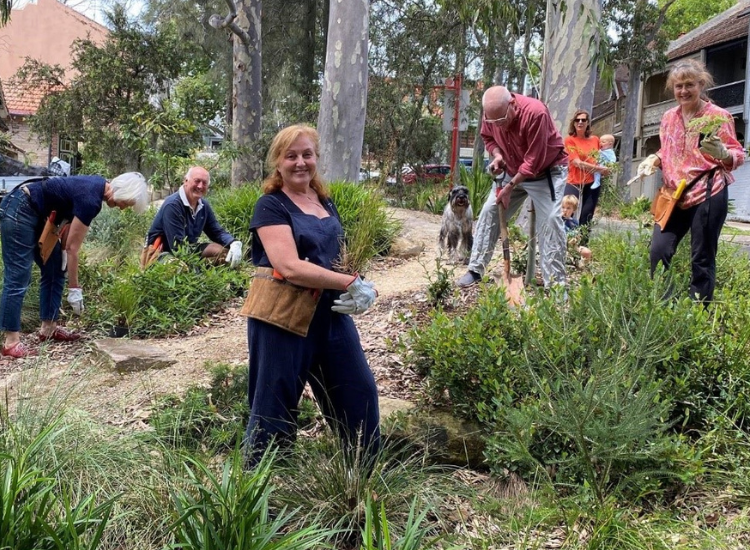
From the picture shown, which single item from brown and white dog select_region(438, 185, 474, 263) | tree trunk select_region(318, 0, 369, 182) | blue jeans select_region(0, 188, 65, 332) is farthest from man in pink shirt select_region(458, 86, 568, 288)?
tree trunk select_region(318, 0, 369, 182)

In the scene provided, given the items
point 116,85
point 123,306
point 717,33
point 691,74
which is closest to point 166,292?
point 123,306

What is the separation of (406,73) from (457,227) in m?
14.4

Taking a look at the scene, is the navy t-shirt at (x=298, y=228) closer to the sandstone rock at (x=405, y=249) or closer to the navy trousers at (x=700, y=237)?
the navy trousers at (x=700, y=237)

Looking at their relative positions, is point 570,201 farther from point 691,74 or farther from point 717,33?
point 717,33

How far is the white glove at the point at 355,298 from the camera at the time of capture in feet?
9.62

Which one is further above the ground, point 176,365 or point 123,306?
point 123,306

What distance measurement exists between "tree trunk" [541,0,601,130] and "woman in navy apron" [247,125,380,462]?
6.89 metres

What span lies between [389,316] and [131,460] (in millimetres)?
3150

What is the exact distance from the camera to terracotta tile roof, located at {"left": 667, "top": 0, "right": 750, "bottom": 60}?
30.0m

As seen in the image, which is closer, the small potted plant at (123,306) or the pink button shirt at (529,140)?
the pink button shirt at (529,140)

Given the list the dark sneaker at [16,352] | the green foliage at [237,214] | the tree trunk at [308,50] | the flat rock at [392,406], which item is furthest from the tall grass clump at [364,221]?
the tree trunk at [308,50]

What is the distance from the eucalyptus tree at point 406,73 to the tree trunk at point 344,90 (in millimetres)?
8255

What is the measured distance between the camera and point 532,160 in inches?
208

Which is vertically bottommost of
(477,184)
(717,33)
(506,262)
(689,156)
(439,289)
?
(439,289)
